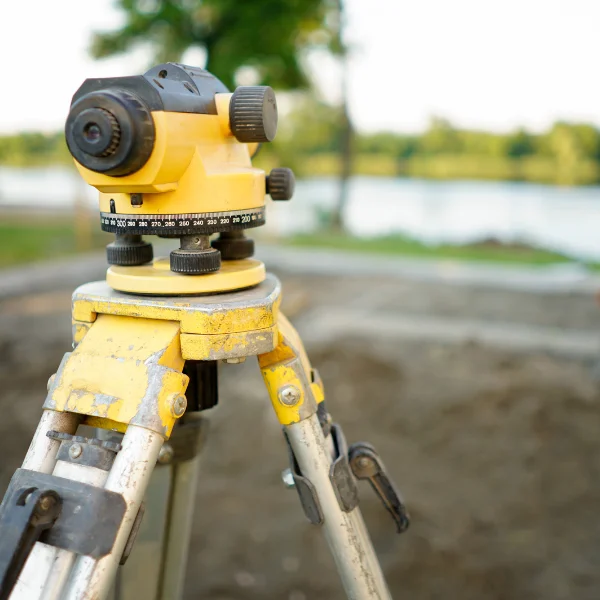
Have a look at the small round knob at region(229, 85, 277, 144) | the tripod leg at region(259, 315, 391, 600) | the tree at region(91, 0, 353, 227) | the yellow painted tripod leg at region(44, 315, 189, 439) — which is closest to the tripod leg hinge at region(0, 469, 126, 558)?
the yellow painted tripod leg at region(44, 315, 189, 439)

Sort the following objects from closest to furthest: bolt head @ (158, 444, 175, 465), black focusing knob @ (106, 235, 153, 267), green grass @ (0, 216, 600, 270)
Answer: black focusing knob @ (106, 235, 153, 267) < bolt head @ (158, 444, 175, 465) < green grass @ (0, 216, 600, 270)

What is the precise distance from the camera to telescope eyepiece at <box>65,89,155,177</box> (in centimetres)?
100

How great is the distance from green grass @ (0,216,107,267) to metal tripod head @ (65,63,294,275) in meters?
7.70

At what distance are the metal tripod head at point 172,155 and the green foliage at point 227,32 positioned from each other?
8515 mm

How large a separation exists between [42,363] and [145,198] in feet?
12.2

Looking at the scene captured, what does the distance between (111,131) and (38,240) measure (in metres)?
10.6

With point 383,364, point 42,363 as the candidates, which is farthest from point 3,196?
point 383,364

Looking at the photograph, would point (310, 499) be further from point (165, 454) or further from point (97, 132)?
point (97, 132)

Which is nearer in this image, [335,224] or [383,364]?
[383,364]

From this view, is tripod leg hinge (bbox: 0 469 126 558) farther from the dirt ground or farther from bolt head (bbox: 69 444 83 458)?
the dirt ground

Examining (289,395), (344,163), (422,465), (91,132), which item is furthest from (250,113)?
(344,163)

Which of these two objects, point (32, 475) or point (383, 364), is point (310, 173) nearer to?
point (383, 364)

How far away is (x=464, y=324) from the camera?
5492mm

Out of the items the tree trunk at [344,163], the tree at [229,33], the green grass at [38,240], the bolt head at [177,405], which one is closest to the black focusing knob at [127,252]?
the bolt head at [177,405]
